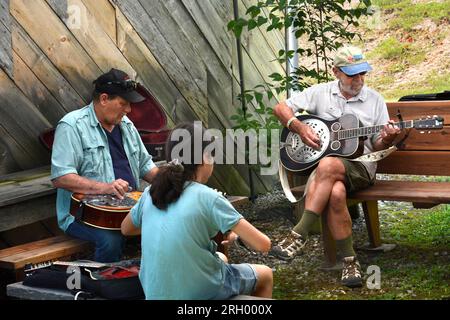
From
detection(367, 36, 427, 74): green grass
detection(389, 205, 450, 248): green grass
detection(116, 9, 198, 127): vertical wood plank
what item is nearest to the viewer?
detection(389, 205, 450, 248): green grass

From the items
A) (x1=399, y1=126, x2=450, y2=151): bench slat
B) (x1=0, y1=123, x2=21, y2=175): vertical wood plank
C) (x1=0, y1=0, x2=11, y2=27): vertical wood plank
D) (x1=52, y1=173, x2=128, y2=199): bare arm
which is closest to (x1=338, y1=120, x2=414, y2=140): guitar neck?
(x1=399, y1=126, x2=450, y2=151): bench slat

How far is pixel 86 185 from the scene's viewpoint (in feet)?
15.1

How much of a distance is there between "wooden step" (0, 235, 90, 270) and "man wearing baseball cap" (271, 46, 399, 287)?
117 cm

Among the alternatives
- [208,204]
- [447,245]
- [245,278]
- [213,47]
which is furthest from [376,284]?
[213,47]

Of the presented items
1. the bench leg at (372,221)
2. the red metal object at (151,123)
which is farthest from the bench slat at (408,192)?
the red metal object at (151,123)

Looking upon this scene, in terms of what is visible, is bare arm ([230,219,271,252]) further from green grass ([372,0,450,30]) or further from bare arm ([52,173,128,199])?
green grass ([372,0,450,30])

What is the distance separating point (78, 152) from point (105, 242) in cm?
55

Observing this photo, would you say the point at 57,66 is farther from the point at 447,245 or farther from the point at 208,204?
the point at 447,245

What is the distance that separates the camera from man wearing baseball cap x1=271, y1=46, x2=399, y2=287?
495cm

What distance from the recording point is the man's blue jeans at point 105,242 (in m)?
4.54

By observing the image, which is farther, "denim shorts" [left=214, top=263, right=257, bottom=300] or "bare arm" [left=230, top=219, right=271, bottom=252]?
"denim shorts" [left=214, top=263, right=257, bottom=300]

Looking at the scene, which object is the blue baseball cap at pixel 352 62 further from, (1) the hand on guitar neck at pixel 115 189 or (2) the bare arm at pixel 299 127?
(1) the hand on guitar neck at pixel 115 189

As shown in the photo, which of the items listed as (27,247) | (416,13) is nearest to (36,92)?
(27,247)

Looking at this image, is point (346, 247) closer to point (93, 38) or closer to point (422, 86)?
point (93, 38)
